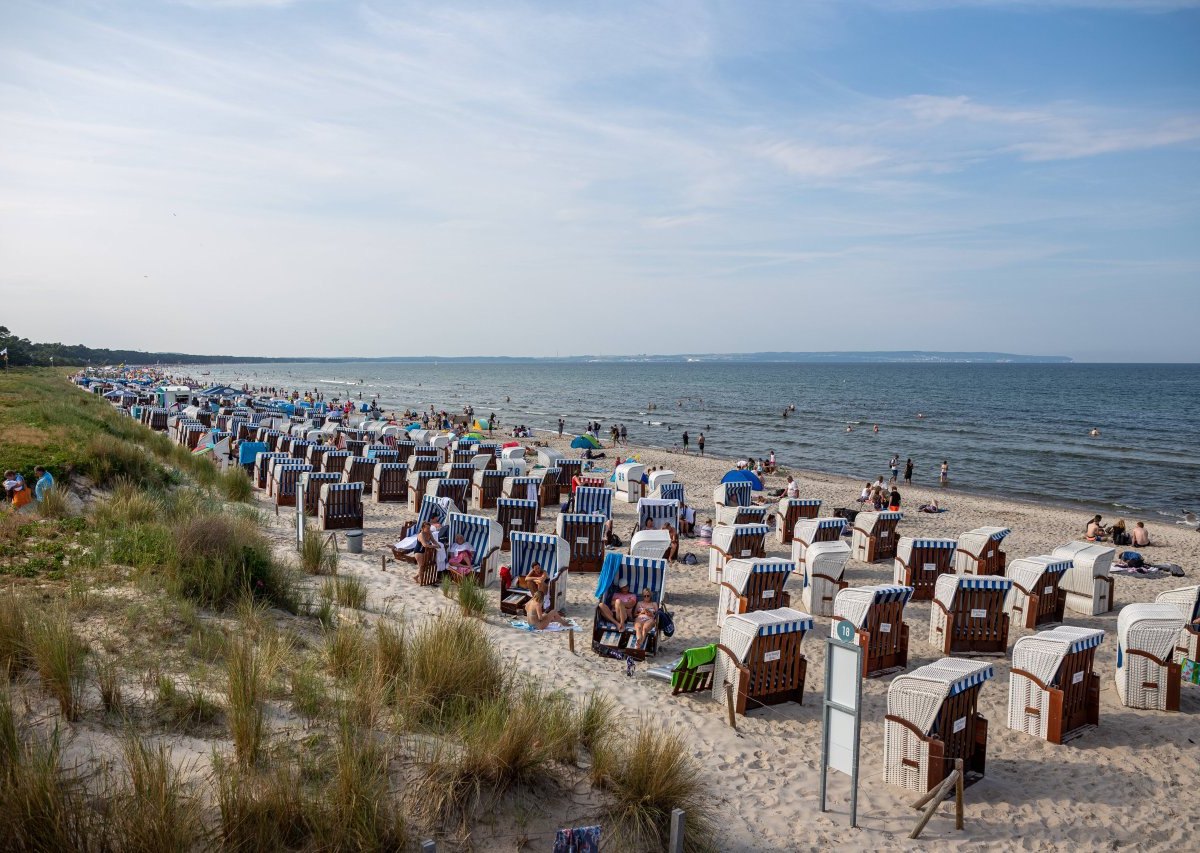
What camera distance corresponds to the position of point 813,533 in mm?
12922

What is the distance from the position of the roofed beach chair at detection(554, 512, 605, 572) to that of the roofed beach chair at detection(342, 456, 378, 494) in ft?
29.7

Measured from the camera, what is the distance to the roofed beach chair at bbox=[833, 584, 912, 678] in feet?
28.4

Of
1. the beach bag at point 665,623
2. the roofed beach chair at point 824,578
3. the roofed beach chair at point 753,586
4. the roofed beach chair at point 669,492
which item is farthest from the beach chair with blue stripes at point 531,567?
the roofed beach chair at point 669,492

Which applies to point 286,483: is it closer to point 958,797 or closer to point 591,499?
point 591,499

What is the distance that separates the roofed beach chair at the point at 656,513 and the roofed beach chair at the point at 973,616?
6029 mm

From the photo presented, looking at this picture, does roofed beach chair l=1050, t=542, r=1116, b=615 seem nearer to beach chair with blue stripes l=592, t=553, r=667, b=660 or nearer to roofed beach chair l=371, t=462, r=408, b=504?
beach chair with blue stripes l=592, t=553, r=667, b=660

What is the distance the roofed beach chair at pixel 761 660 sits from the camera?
24.6 feet

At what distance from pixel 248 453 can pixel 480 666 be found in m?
19.3

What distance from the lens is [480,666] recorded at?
6.23 meters

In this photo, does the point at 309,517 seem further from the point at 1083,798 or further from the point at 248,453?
the point at 1083,798

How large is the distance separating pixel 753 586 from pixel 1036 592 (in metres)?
4.00

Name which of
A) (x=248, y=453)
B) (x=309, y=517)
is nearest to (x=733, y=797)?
(x=309, y=517)

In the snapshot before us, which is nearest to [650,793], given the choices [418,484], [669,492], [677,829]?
[677,829]

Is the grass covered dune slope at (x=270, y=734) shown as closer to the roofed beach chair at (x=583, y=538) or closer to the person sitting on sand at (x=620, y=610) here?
the person sitting on sand at (x=620, y=610)
